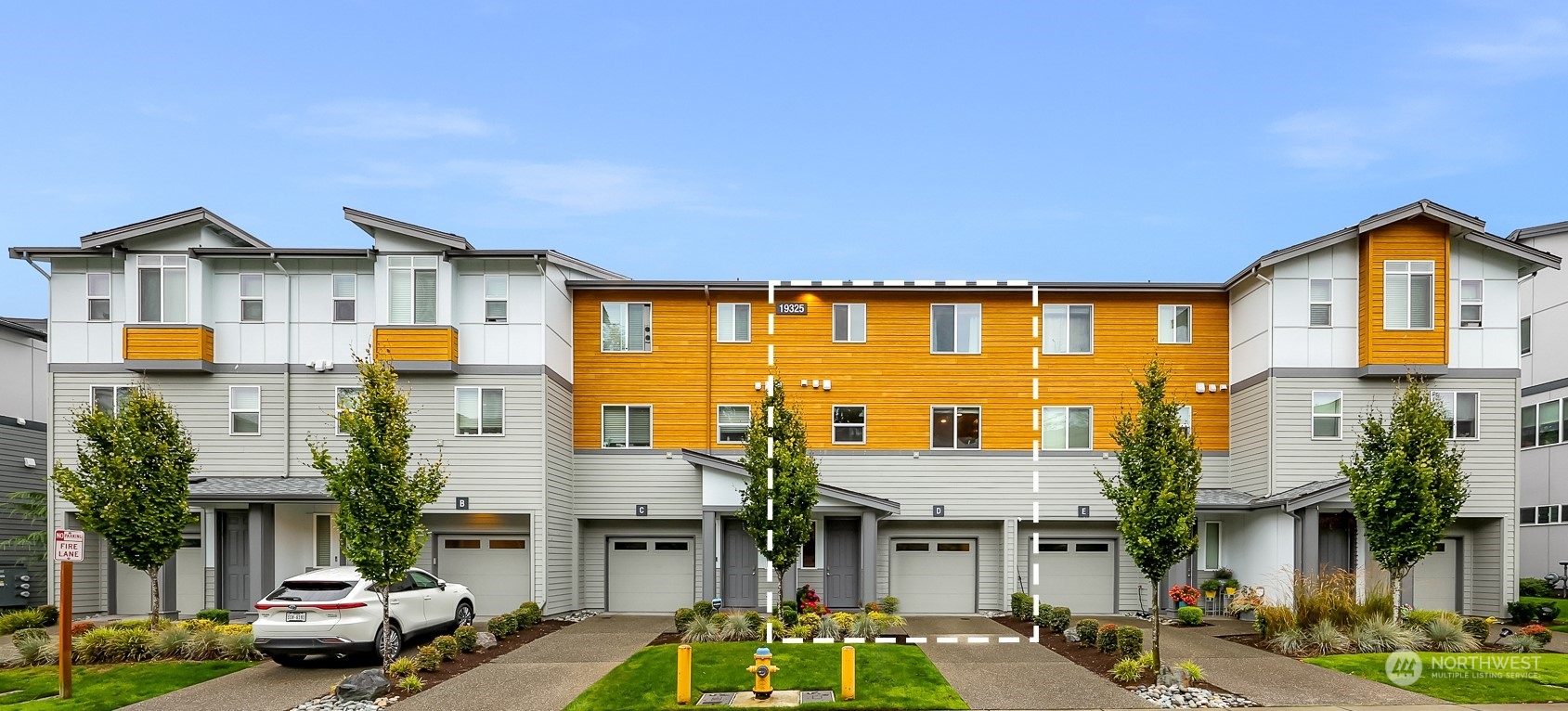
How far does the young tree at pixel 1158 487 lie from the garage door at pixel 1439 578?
40.0 ft

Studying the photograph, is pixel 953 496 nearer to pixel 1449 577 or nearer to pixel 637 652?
pixel 637 652

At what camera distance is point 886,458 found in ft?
78.9

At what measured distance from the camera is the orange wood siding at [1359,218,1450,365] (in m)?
21.6

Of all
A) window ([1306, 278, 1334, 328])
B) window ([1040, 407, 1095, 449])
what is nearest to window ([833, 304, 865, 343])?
window ([1040, 407, 1095, 449])

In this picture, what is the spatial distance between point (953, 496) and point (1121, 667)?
980cm

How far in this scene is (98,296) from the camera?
73.4 feet

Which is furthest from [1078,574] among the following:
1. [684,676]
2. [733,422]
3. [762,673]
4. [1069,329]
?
[684,676]

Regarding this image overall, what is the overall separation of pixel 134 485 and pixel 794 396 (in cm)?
1335

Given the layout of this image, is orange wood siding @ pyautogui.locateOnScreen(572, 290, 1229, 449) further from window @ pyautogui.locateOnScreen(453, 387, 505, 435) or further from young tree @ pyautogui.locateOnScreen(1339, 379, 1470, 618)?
young tree @ pyautogui.locateOnScreen(1339, 379, 1470, 618)

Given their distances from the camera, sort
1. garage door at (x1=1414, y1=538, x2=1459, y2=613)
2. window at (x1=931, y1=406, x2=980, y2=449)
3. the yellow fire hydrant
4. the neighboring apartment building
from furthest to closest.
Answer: window at (x1=931, y1=406, x2=980, y2=449), garage door at (x1=1414, y1=538, x2=1459, y2=613), the neighboring apartment building, the yellow fire hydrant

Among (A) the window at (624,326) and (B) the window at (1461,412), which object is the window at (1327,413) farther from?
(A) the window at (624,326)

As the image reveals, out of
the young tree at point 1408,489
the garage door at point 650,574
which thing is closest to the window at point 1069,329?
the young tree at point 1408,489

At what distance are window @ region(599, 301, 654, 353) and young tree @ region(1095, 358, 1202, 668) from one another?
42.3 ft

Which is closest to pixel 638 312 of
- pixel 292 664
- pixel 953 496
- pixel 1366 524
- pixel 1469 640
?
pixel 953 496
